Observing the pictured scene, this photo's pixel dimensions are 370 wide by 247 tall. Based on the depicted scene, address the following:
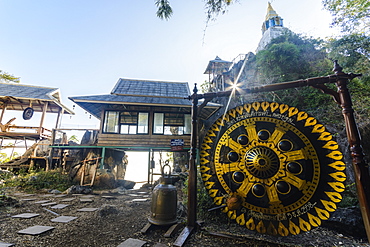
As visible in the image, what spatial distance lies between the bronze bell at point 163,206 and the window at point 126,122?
857 cm

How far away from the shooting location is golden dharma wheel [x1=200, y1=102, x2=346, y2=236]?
7.61 feet

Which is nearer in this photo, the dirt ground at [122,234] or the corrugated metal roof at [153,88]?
the dirt ground at [122,234]

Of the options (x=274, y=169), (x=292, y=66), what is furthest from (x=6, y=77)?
(x=292, y=66)

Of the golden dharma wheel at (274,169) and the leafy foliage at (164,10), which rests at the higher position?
the leafy foliage at (164,10)

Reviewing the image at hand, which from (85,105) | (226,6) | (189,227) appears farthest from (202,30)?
(85,105)

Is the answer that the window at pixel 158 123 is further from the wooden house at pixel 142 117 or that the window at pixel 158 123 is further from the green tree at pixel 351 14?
the green tree at pixel 351 14

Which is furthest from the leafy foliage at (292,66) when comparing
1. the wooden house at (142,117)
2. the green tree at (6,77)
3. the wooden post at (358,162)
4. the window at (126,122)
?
the green tree at (6,77)

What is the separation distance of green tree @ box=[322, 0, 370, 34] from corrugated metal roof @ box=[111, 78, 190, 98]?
29.6ft

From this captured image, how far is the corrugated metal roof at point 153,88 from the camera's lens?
11.9 meters

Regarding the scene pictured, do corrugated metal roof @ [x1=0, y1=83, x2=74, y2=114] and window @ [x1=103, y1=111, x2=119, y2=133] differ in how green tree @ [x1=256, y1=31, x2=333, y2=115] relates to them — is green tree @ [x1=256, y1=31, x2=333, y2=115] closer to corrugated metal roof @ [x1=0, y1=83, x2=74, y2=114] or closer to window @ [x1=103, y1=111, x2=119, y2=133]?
window @ [x1=103, y1=111, x2=119, y2=133]

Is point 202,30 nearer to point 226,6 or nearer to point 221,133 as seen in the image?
point 226,6

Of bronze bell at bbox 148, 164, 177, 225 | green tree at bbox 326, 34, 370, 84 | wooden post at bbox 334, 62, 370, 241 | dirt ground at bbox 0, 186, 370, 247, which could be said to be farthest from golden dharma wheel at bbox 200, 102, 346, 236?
green tree at bbox 326, 34, 370, 84

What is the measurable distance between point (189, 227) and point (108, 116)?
35.0 ft

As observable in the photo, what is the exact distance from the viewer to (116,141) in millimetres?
11453
